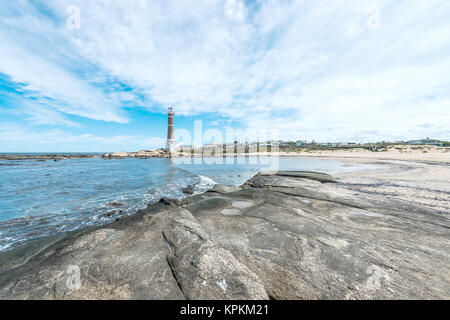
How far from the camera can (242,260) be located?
333 cm

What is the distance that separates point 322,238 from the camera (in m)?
4.11

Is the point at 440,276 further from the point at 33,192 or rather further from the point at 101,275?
the point at 33,192

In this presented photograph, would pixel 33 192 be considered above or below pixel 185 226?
below

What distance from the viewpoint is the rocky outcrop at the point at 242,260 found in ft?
8.77

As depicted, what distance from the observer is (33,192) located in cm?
1279

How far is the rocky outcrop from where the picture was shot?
105 inches
